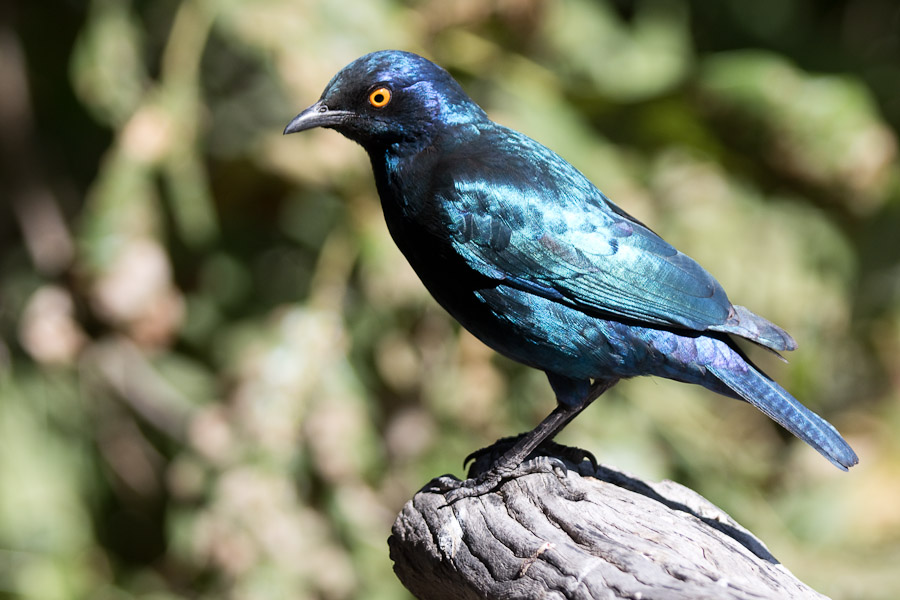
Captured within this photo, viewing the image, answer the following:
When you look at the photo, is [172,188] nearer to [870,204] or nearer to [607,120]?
[607,120]

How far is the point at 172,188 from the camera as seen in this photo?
5461 millimetres

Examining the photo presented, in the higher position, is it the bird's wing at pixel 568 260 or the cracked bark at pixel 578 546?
the bird's wing at pixel 568 260

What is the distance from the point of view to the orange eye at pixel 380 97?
3.64 metres

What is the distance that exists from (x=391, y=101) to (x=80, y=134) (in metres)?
3.51

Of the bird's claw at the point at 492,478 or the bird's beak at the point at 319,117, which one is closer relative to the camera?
the bird's claw at the point at 492,478

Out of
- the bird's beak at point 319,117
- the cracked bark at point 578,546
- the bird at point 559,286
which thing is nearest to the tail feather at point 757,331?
the bird at point 559,286

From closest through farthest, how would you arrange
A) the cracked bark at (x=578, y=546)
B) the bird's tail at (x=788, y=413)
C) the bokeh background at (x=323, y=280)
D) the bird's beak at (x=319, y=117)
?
the cracked bark at (x=578, y=546) → the bird's tail at (x=788, y=413) → the bird's beak at (x=319, y=117) → the bokeh background at (x=323, y=280)

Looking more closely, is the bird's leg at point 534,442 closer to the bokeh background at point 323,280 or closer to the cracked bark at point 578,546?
the cracked bark at point 578,546

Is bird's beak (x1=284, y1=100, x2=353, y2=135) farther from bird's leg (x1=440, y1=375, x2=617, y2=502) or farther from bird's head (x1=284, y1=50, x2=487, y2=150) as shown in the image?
bird's leg (x1=440, y1=375, x2=617, y2=502)

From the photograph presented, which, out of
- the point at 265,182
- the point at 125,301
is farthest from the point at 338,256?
the point at 125,301

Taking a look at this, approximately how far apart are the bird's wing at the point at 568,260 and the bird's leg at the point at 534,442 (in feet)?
1.21

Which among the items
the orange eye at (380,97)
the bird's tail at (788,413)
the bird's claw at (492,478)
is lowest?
the bird's claw at (492,478)

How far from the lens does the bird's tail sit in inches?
130

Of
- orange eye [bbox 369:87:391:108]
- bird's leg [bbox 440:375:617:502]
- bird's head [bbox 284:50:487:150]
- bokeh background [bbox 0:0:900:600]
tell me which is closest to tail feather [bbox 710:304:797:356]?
bird's leg [bbox 440:375:617:502]
